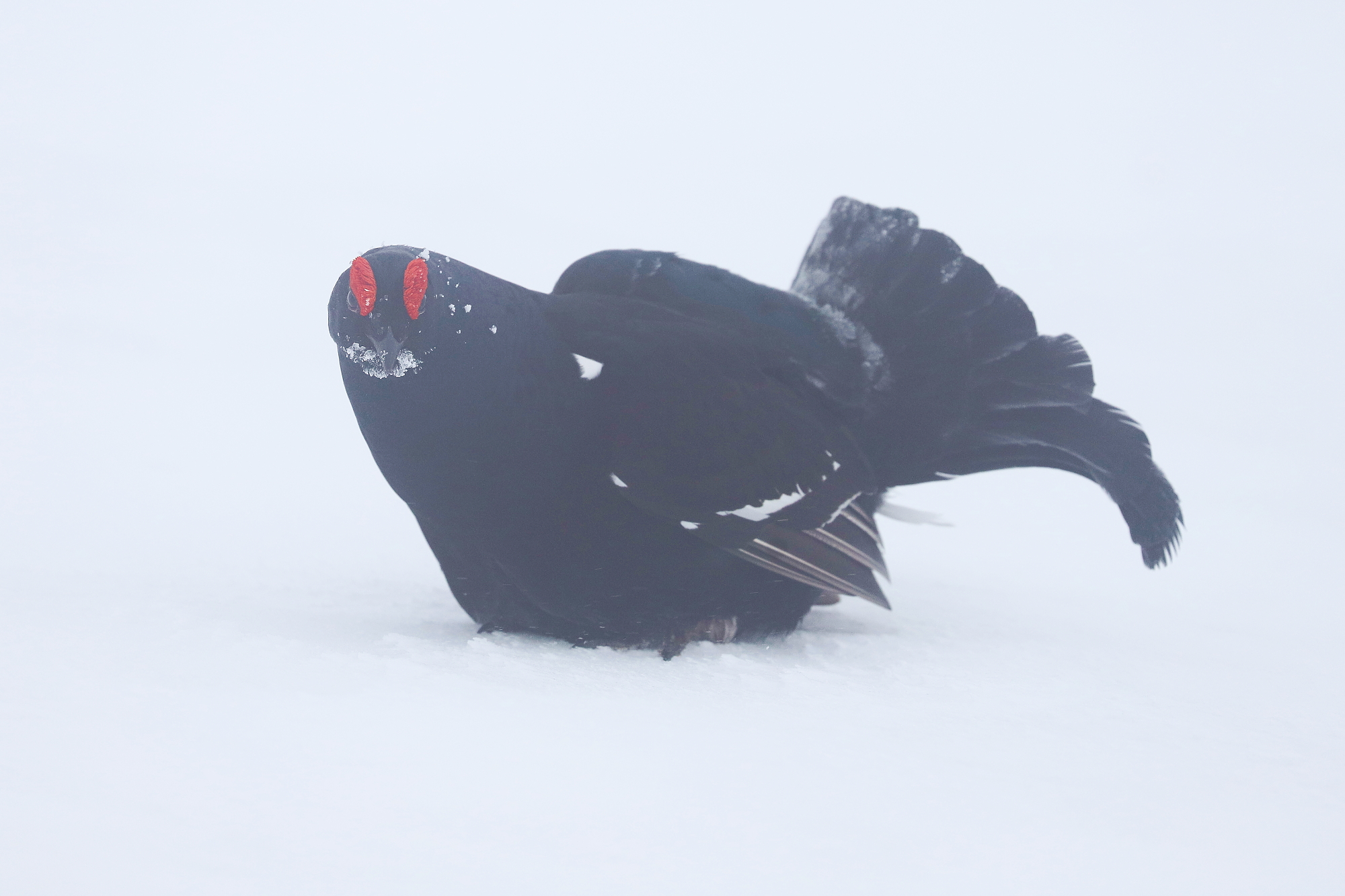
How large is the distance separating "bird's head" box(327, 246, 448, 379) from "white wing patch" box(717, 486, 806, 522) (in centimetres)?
88


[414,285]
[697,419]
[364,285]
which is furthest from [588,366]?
[364,285]

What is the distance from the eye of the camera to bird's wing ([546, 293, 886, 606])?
115 inches

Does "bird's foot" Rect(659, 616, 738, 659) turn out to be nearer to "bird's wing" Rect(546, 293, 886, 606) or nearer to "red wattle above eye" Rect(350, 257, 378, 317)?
"bird's wing" Rect(546, 293, 886, 606)

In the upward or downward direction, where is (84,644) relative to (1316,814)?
downward

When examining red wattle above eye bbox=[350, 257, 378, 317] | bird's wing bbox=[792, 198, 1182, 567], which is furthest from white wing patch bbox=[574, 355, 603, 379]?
bird's wing bbox=[792, 198, 1182, 567]

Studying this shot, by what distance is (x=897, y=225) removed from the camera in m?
3.71

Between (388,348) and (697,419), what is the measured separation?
78cm

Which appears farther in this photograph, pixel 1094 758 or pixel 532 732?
pixel 1094 758

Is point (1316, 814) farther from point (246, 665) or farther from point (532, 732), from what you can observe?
point (246, 665)

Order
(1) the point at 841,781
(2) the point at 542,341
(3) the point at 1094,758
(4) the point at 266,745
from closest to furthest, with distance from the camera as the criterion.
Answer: (4) the point at 266,745, (1) the point at 841,781, (3) the point at 1094,758, (2) the point at 542,341

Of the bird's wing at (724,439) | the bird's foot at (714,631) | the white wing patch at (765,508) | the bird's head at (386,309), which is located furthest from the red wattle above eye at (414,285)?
the bird's foot at (714,631)

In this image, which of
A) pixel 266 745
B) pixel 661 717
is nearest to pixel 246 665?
pixel 266 745

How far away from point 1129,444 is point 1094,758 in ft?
5.02

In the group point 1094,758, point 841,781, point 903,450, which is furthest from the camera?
point 903,450
